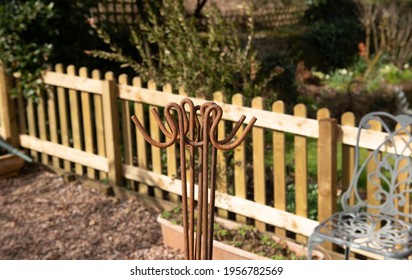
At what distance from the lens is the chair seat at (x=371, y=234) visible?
3.40 metres

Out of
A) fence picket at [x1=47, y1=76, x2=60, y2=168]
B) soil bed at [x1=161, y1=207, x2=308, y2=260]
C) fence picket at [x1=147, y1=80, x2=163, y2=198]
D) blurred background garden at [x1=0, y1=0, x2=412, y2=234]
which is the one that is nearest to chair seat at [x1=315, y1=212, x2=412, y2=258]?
soil bed at [x1=161, y1=207, x2=308, y2=260]

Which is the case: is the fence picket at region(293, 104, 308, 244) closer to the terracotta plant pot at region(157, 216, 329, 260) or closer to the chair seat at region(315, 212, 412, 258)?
the terracotta plant pot at region(157, 216, 329, 260)

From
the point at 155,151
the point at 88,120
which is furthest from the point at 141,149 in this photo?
the point at 88,120

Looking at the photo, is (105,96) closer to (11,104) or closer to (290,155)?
(11,104)

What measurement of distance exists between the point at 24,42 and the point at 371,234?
12.6 feet

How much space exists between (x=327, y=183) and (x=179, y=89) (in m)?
1.38

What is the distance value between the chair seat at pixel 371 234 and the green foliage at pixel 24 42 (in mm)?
3286

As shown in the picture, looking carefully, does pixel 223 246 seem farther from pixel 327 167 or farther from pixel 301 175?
pixel 327 167

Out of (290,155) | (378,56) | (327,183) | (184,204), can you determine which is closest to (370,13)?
(378,56)

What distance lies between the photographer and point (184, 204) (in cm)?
170

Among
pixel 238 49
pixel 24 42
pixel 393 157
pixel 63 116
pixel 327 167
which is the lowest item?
pixel 63 116

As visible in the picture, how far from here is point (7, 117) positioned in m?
6.30

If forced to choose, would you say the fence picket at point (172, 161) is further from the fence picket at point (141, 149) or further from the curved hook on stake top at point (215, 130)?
the curved hook on stake top at point (215, 130)

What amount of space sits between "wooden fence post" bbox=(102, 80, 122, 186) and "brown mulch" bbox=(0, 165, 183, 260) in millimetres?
212
